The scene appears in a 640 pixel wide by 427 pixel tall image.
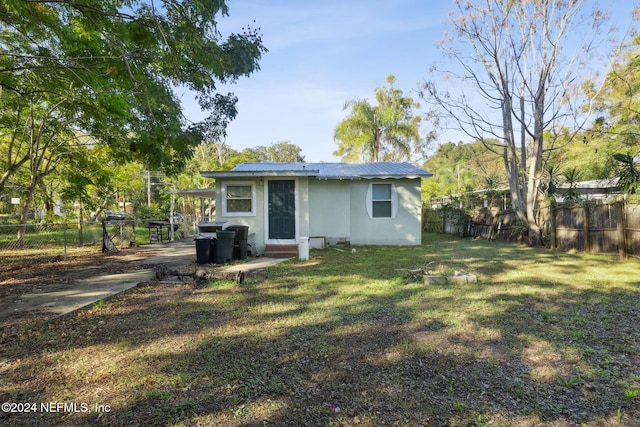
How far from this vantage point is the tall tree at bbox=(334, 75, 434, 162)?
23.3m

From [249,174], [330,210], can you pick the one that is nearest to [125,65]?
[249,174]

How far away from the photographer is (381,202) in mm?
12680

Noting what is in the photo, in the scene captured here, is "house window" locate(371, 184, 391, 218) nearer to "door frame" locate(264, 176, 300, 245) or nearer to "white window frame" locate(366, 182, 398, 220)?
"white window frame" locate(366, 182, 398, 220)

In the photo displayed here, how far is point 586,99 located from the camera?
12273 mm

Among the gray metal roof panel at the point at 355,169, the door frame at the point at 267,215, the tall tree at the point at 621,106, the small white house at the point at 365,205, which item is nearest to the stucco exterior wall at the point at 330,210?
the small white house at the point at 365,205

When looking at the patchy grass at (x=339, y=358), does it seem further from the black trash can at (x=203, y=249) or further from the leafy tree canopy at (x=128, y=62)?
the leafy tree canopy at (x=128, y=62)

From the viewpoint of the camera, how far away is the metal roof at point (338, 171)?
9.97 meters

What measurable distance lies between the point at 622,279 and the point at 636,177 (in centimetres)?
366

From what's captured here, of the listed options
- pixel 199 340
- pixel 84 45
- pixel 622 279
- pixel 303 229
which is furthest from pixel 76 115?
pixel 622 279

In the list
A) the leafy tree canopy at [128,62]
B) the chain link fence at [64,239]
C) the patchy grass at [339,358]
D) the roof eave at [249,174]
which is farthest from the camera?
the chain link fence at [64,239]

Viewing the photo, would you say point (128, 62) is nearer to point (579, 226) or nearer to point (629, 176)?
point (629, 176)

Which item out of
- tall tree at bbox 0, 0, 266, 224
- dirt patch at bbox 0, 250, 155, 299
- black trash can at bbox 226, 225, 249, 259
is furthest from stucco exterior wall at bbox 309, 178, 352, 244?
dirt patch at bbox 0, 250, 155, 299

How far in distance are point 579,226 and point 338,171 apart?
7814 millimetres

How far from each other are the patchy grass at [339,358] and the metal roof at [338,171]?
4817 mm
